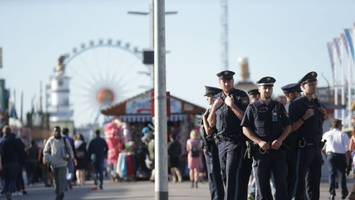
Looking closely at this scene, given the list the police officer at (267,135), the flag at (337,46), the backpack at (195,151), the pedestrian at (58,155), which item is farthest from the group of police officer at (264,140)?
the flag at (337,46)

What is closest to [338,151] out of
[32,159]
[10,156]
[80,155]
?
[10,156]

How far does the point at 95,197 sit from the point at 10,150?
2543 mm

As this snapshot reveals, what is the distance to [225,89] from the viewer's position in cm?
1666

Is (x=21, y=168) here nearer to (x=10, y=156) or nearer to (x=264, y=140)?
(x=10, y=156)

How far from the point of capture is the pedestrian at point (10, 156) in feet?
85.5

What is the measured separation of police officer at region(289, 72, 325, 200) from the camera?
1659 cm

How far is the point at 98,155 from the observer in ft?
105

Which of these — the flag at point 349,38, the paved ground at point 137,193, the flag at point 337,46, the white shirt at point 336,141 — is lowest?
the paved ground at point 137,193

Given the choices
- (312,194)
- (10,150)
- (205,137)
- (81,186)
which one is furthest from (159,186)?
(81,186)

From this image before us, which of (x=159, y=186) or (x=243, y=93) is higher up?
(x=243, y=93)

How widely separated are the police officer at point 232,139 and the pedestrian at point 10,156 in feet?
34.3

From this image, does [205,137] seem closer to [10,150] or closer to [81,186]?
[10,150]

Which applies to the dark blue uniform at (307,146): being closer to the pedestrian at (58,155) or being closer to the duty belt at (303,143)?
the duty belt at (303,143)

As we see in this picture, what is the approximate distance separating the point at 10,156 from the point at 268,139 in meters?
12.1
